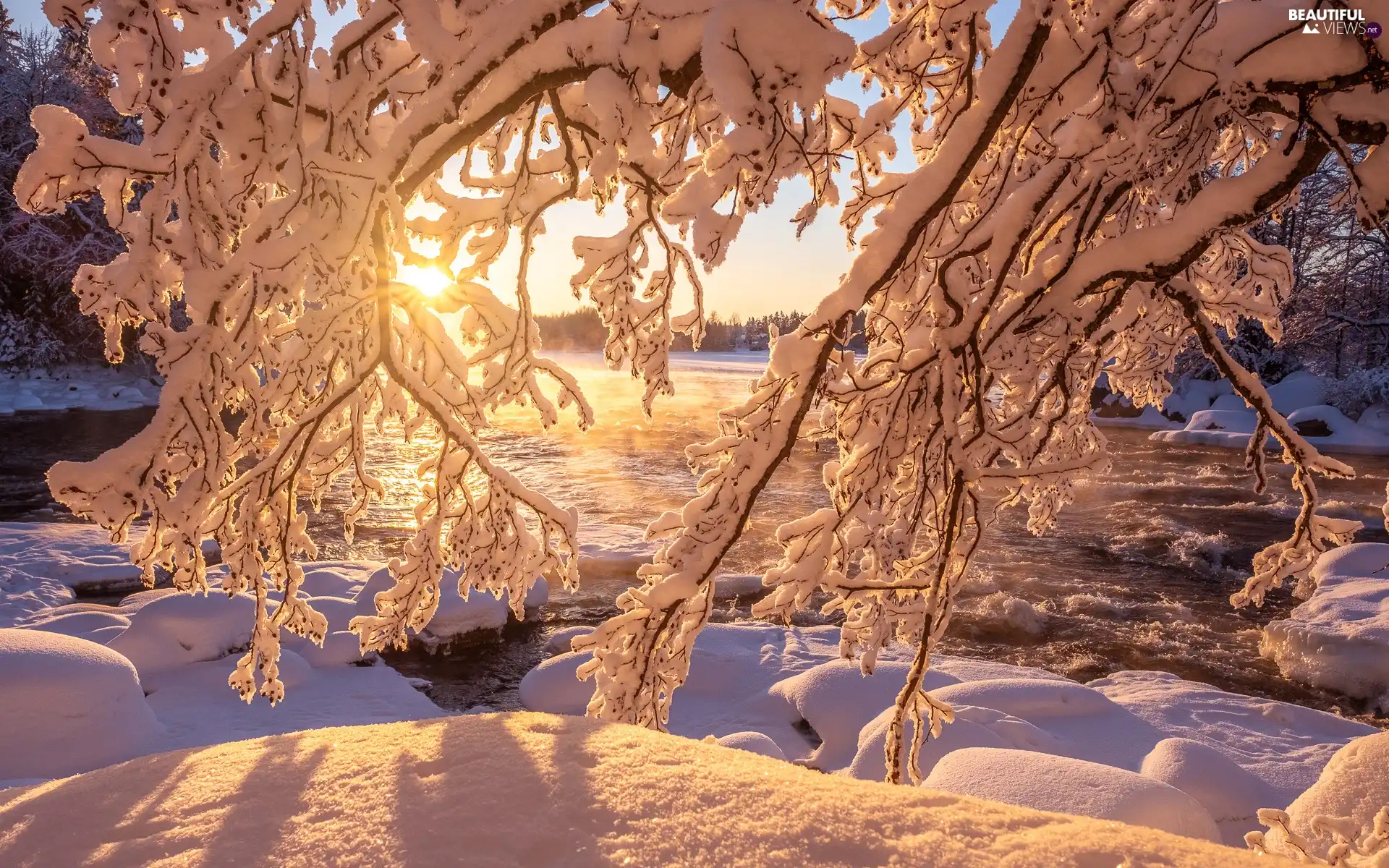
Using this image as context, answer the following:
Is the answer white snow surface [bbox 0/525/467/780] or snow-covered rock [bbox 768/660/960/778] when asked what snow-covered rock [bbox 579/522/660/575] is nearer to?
white snow surface [bbox 0/525/467/780]

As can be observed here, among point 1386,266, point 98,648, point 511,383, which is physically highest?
point 1386,266

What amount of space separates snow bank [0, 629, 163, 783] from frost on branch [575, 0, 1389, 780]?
4.31 m

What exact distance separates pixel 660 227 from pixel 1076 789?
359 cm

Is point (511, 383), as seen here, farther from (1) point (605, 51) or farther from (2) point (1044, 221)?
(2) point (1044, 221)

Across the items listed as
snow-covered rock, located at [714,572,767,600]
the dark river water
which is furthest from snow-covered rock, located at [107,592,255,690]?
snow-covered rock, located at [714,572,767,600]

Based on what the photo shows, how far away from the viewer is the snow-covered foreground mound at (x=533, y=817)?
150 cm

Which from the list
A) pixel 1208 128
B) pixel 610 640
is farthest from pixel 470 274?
pixel 1208 128

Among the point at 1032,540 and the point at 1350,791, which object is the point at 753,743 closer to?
the point at 1350,791

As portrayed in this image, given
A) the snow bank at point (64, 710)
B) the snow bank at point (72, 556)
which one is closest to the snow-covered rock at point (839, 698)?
the snow bank at point (64, 710)

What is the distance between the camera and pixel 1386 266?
935 inches

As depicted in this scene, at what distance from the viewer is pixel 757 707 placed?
662 cm

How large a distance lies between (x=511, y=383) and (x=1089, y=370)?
121 inches

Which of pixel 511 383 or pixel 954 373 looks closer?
pixel 954 373

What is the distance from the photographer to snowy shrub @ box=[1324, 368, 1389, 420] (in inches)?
938
